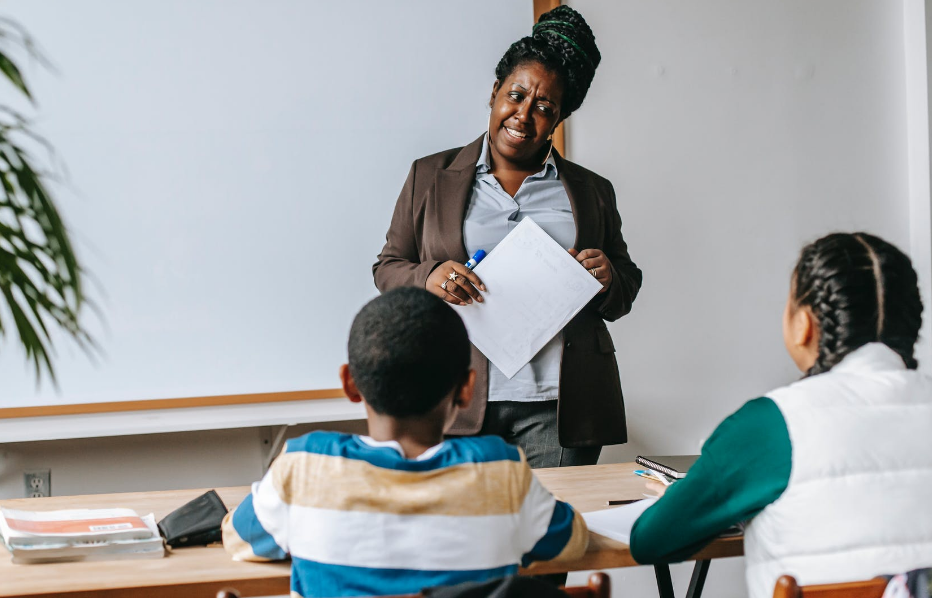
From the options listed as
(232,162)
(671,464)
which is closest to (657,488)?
(671,464)

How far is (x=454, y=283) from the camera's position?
170 centimetres

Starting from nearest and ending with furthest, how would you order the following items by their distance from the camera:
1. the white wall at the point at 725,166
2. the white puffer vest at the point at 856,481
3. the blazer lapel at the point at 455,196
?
the white puffer vest at the point at 856,481, the blazer lapel at the point at 455,196, the white wall at the point at 725,166

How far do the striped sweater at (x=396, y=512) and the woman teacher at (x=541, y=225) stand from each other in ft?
2.32

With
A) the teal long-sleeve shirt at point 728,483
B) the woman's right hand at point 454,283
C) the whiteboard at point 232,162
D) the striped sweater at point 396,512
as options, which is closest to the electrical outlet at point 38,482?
the whiteboard at point 232,162

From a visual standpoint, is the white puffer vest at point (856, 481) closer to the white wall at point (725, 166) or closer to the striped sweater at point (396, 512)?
the striped sweater at point (396, 512)

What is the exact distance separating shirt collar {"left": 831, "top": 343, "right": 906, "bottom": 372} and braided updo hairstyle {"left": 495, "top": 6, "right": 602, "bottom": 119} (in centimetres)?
104

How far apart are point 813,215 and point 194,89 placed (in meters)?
2.11

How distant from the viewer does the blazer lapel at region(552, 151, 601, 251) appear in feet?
6.14

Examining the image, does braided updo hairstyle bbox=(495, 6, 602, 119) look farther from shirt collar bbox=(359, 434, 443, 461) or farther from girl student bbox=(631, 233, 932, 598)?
shirt collar bbox=(359, 434, 443, 461)

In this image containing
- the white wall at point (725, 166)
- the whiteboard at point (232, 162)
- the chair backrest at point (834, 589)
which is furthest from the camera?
the white wall at point (725, 166)

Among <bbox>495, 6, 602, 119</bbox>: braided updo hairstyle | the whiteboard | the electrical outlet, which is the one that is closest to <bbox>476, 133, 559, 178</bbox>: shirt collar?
<bbox>495, 6, 602, 119</bbox>: braided updo hairstyle

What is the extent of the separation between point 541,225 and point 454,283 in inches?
11.7

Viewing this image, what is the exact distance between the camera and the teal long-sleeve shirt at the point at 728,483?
3.43 ft

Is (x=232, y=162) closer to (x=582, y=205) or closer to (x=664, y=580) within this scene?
(x=582, y=205)
